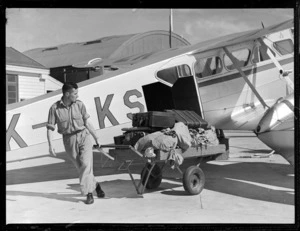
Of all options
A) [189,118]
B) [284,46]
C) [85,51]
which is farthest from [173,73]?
[85,51]

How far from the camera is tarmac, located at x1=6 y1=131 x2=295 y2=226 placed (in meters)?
4.61

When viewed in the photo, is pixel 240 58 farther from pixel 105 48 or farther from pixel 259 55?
pixel 105 48

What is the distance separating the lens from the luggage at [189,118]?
238 inches

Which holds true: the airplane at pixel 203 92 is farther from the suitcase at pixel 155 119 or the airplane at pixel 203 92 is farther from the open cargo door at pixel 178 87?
the suitcase at pixel 155 119

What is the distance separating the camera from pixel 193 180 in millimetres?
5664

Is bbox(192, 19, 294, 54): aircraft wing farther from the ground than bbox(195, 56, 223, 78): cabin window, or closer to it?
farther from the ground

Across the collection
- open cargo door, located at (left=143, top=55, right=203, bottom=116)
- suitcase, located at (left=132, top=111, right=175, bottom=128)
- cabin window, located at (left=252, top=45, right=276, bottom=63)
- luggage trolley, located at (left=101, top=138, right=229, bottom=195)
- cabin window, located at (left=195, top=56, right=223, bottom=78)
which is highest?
cabin window, located at (left=252, top=45, right=276, bottom=63)

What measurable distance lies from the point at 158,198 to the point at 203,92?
230 cm

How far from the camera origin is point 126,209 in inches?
195

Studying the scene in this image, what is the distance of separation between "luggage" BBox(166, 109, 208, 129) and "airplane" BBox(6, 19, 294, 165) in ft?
1.48

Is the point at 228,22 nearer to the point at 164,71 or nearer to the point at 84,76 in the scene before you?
the point at 164,71

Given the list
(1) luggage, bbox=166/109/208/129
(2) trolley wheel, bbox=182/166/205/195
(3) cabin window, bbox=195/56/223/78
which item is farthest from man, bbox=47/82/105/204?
(3) cabin window, bbox=195/56/223/78

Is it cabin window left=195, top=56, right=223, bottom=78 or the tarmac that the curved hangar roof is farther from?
the tarmac

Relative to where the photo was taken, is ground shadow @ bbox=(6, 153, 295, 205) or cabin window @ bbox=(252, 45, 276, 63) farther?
cabin window @ bbox=(252, 45, 276, 63)
